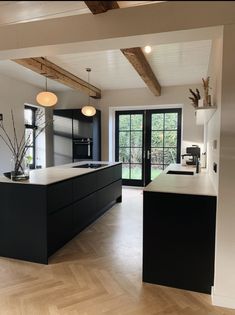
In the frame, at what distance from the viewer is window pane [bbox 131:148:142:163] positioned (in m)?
6.92

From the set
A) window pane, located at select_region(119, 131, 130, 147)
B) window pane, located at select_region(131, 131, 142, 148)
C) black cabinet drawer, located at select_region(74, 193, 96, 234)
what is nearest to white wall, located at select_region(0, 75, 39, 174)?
black cabinet drawer, located at select_region(74, 193, 96, 234)

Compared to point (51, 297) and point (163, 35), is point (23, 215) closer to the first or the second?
point (51, 297)

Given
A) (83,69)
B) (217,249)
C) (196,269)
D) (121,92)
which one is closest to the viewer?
(217,249)

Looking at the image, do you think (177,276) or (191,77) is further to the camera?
(191,77)

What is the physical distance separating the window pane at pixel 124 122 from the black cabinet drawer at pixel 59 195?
13.4 ft

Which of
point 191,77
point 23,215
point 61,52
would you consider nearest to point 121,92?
point 191,77

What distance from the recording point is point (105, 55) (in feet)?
13.0

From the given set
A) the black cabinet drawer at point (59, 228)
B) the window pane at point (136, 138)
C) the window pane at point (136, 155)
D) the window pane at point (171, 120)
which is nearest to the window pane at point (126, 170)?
the window pane at point (136, 155)

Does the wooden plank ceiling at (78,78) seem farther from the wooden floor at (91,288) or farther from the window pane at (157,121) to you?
the wooden floor at (91,288)

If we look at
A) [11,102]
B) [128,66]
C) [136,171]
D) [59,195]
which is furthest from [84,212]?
[136,171]

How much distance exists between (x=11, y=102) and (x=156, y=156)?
3.83m

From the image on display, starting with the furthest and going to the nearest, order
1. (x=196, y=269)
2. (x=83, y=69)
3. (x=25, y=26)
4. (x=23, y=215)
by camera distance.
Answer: (x=83, y=69), (x=23, y=215), (x=25, y=26), (x=196, y=269)

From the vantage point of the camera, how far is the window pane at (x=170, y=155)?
261 inches

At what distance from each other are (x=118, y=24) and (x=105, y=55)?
1.86m
